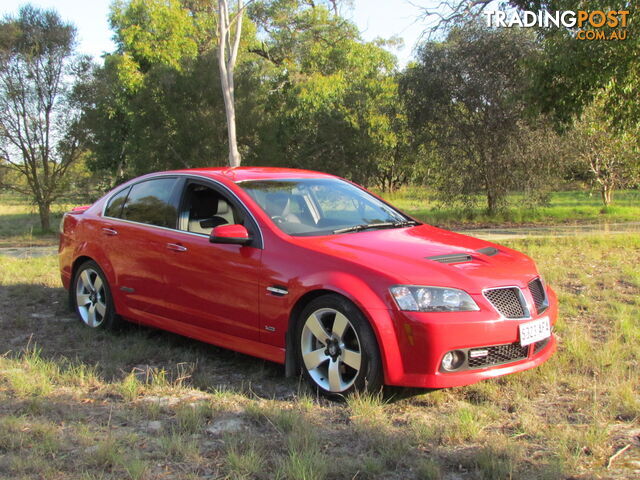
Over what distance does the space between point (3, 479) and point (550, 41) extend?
9.31 m

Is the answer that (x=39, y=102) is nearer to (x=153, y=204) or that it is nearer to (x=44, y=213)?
(x=44, y=213)

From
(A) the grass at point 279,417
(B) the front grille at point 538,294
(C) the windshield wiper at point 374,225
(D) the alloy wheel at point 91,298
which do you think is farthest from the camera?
(D) the alloy wheel at point 91,298

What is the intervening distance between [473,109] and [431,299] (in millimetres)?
13497

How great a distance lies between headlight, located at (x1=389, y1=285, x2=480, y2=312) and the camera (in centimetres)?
387

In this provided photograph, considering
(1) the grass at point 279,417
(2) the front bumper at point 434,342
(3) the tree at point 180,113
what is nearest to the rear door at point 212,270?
(1) the grass at point 279,417

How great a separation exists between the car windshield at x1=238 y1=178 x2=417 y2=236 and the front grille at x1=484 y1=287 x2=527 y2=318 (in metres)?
1.28

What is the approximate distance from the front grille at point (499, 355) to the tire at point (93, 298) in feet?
11.3

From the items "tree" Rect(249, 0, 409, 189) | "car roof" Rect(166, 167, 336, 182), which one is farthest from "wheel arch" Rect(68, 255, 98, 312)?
"tree" Rect(249, 0, 409, 189)

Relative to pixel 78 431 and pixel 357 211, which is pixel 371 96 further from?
pixel 78 431

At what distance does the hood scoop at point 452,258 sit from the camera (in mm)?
4250

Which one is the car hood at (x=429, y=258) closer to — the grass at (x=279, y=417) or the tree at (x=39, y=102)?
the grass at (x=279, y=417)

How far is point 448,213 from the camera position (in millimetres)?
18359

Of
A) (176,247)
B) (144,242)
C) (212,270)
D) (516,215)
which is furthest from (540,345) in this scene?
(516,215)

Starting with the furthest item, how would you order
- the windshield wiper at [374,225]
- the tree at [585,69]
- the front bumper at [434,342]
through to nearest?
the tree at [585,69] < the windshield wiper at [374,225] < the front bumper at [434,342]
